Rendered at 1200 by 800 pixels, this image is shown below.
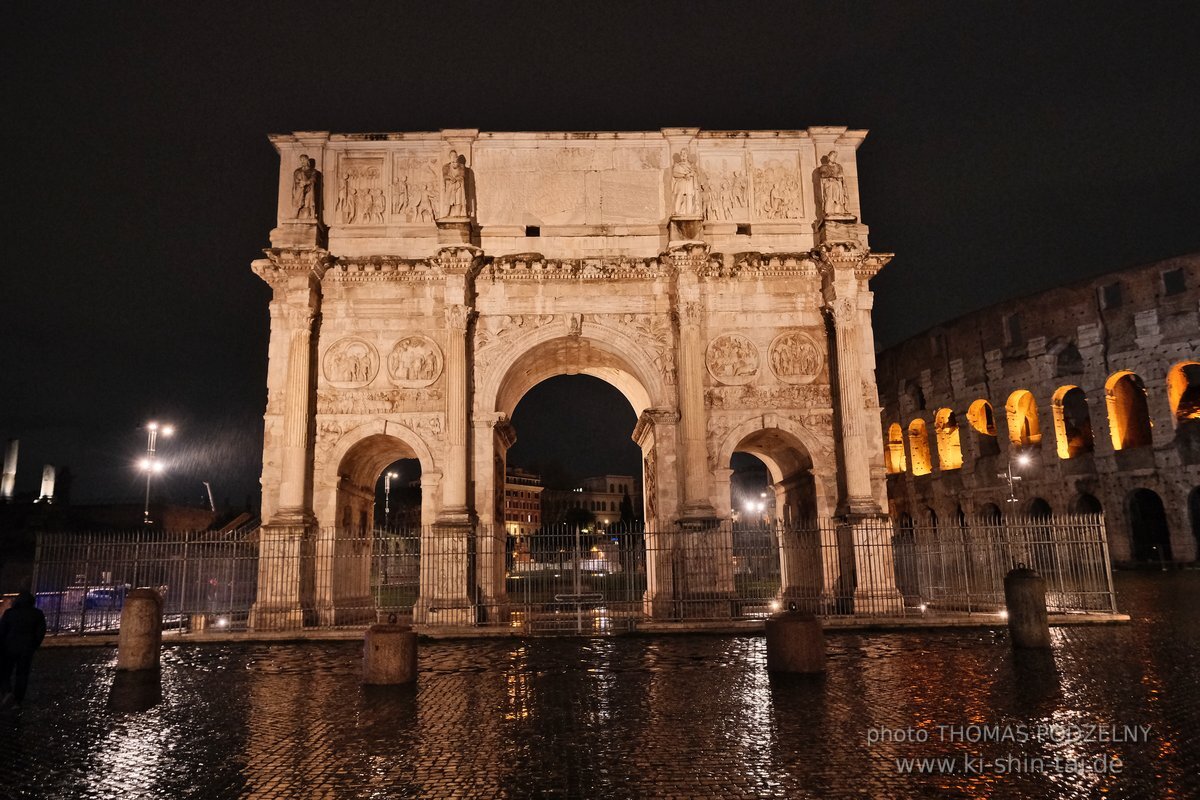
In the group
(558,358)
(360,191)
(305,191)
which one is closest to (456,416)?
(558,358)

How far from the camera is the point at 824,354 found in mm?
19188

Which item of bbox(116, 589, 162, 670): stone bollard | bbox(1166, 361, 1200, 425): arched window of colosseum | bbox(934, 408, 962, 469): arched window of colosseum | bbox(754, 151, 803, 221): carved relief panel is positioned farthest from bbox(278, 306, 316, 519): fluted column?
bbox(934, 408, 962, 469): arched window of colosseum

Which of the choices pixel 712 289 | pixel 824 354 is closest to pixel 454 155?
pixel 712 289

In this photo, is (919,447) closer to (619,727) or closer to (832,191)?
(832,191)

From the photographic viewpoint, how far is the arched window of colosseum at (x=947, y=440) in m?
40.8

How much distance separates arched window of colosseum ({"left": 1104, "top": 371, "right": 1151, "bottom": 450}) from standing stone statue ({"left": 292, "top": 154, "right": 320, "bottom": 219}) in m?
32.5

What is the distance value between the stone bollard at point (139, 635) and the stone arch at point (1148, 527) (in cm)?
3517

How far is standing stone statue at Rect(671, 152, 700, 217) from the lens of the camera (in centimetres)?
1870

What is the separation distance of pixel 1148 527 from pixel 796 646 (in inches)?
1269

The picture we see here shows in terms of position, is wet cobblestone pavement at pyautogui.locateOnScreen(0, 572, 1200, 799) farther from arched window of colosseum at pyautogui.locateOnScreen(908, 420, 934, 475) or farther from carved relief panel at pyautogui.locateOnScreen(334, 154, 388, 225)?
arched window of colosseum at pyautogui.locateOnScreen(908, 420, 934, 475)

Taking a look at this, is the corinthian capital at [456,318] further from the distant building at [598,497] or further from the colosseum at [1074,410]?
the distant building at [598,497]

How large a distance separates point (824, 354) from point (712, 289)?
3155 millimetres

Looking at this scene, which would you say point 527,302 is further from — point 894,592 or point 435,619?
point 894,592

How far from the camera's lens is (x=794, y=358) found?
19.2m
